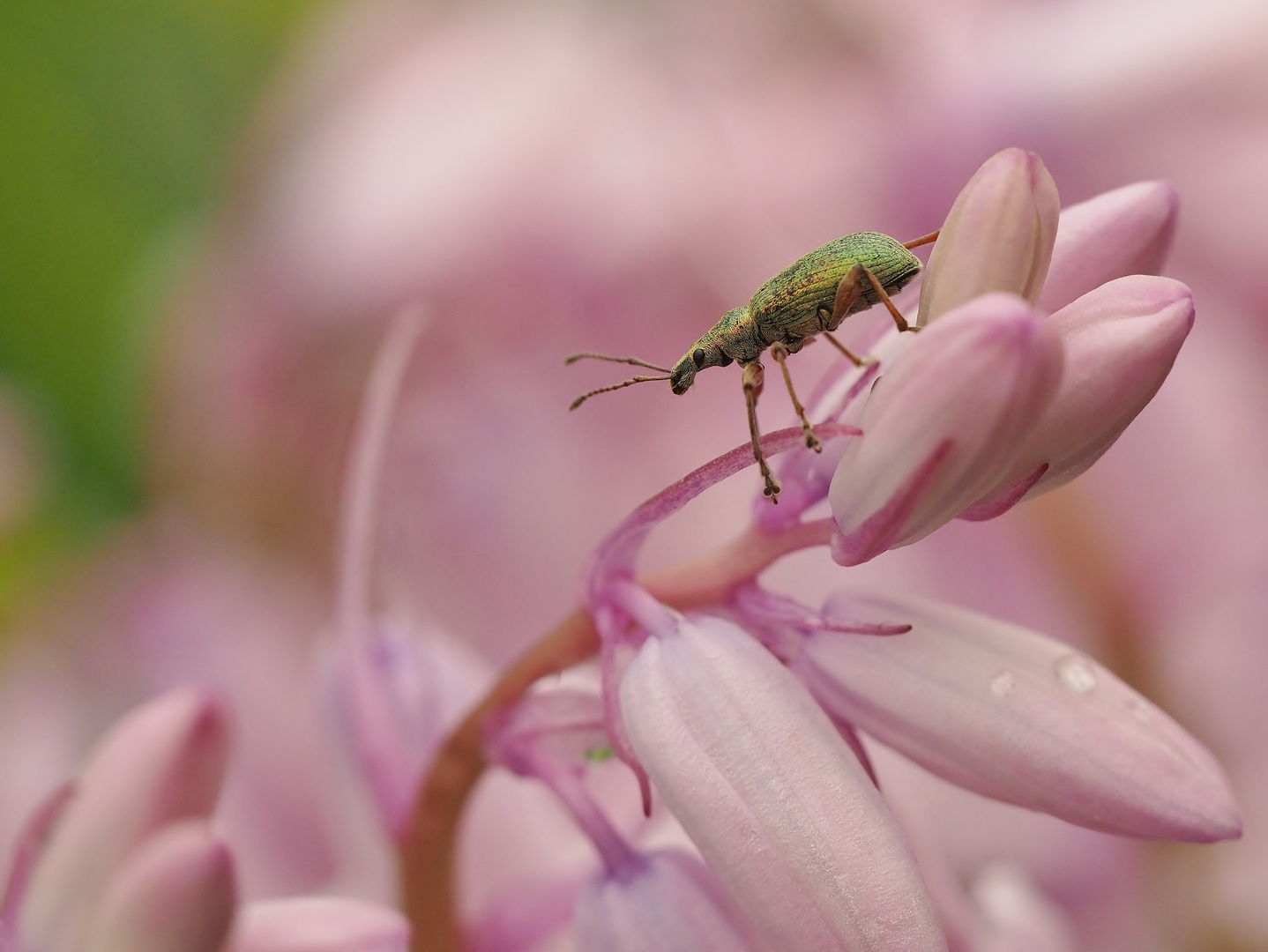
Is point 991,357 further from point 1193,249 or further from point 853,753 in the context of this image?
point 1193,249

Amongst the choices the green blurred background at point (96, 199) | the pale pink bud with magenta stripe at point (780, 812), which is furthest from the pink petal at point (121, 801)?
the green blurred background at point (96, 199)

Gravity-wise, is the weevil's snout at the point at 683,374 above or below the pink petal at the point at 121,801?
above

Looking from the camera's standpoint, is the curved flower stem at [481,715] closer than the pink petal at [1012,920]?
Yes

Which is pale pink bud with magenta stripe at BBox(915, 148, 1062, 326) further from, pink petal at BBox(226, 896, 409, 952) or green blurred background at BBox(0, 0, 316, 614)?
green blurred background at BBox(0, 0, 316, 614)

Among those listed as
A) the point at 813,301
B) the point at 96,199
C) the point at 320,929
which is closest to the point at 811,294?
the point at 813,301

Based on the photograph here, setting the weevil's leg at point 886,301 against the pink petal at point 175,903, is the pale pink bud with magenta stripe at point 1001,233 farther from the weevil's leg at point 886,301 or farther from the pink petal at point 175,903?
the pink petal at point 175,903

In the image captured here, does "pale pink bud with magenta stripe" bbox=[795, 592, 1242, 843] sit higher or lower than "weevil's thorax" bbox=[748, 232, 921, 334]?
lower

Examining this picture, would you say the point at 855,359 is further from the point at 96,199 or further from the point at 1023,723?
the point at 96,199

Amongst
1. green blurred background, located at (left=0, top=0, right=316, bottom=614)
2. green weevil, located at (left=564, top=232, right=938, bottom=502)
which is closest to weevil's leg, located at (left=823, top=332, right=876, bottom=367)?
green weevil, located at (left=564, top=232, right=938, bottom=502)
